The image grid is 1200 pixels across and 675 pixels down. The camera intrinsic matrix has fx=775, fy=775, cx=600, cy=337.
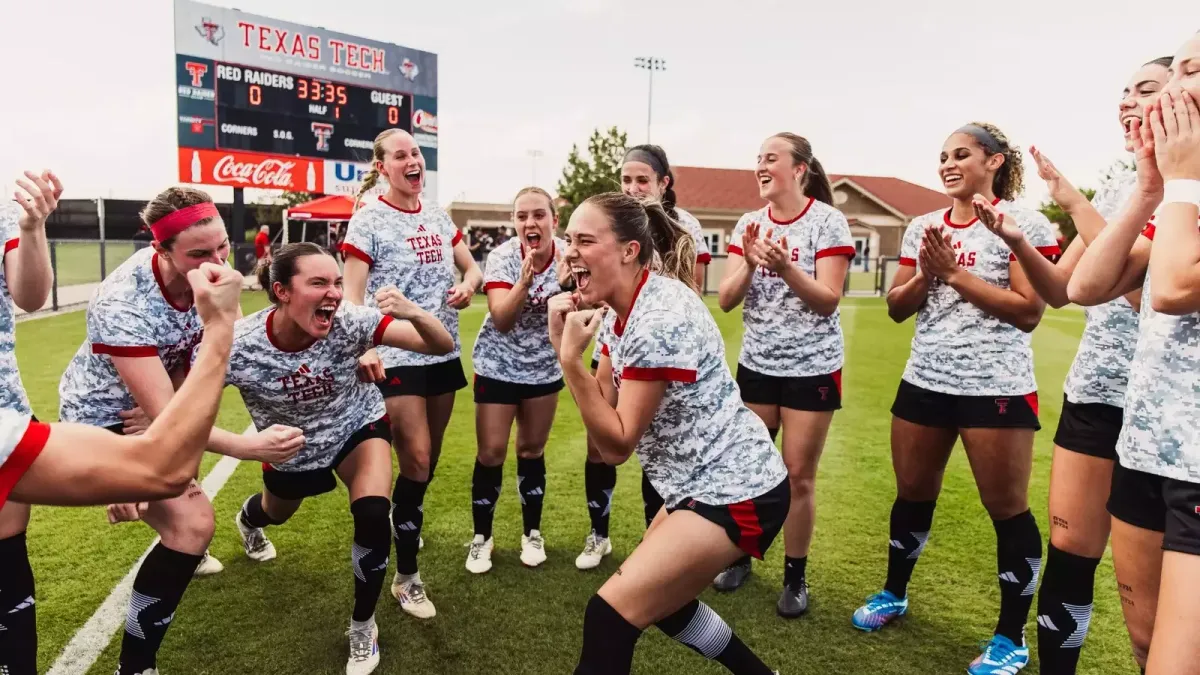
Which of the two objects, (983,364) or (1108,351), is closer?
(1108,351)

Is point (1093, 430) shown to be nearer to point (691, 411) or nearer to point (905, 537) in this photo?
point (905, 537)

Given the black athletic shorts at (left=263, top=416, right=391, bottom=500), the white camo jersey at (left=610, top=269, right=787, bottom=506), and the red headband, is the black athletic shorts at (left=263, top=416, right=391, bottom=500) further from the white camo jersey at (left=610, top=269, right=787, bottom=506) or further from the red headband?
the white camo jersey at (left=610, top=269, right=787, bottom=506)

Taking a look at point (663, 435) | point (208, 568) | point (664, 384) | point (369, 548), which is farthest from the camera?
point (208, 568)

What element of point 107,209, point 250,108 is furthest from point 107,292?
point 107,209

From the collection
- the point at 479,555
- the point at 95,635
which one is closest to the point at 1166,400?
the point at 479,555

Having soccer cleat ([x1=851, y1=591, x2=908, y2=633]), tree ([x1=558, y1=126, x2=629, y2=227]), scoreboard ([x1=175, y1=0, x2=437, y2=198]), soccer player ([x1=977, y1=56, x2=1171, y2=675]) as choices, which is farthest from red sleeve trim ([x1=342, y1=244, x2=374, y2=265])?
tree ([x1=558, y1=126, x2=629, y2=227])

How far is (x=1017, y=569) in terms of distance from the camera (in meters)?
3.30

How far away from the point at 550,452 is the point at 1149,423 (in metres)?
5.31

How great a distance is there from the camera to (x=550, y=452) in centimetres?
691

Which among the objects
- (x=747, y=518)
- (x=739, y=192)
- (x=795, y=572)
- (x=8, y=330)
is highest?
(x=739, y=192)

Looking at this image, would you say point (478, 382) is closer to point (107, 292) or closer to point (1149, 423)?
point (107, 292)

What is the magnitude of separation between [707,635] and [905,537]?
1547 millimetres

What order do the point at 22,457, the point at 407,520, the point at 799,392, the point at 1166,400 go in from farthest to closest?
the point at 407,520 < the point at 799,392 < the point at 1166,400 < the point at 22,457

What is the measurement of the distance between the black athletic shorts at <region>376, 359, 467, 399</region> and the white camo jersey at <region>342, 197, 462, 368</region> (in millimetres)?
35
